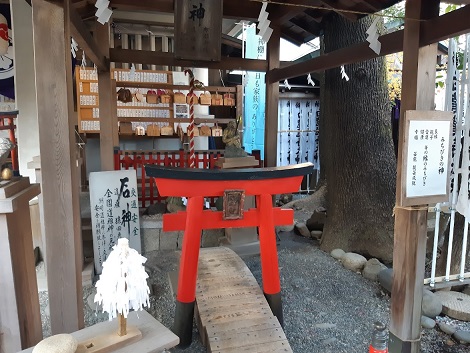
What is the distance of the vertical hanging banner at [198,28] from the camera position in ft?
16.3

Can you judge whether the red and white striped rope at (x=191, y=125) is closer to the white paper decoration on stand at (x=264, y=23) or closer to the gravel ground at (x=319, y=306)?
the gravel ground at (x=319, y=306)

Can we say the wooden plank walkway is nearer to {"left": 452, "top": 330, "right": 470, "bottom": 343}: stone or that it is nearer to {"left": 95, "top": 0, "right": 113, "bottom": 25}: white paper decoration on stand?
{"left": 452, "top": 330, "right": 470, "bottom": 343}: stone

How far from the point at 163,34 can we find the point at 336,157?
5.30m

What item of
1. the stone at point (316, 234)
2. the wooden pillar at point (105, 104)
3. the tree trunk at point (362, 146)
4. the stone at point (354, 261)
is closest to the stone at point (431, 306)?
the stone at point (354, 261)

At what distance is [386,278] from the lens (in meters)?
4.52

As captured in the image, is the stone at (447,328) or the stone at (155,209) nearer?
the stone at (447,328)

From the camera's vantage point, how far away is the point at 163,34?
8.73m

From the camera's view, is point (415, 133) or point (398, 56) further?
point (398, 56)

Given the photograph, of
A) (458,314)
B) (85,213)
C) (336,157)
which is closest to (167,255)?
(85,213)

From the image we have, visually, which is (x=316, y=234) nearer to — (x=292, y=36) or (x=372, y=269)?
(x=372, y=269)

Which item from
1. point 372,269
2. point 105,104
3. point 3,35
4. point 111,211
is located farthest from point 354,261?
point 3,35

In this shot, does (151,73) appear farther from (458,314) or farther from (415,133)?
(458,314)

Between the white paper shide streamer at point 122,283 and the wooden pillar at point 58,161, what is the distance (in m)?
1.00

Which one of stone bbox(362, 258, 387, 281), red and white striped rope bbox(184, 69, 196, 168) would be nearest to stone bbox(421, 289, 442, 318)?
stone bbox(362, 258, 387, 281)
